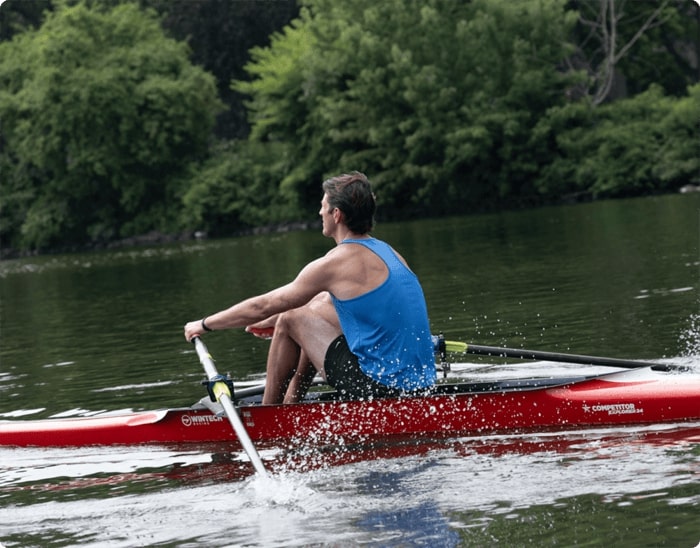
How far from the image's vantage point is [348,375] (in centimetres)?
832

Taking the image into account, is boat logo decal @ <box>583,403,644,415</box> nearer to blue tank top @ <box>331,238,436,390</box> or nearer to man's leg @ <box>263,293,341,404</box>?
blue tank top @ <box>331,238,436,390</box>

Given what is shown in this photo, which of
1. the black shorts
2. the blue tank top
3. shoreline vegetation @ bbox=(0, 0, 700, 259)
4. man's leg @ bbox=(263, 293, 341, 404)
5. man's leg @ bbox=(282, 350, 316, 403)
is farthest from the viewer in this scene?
shoreline vegetation @ bbox=(0, 0, 700, 259)

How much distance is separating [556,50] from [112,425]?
1606 inches

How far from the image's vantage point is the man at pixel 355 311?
8086 millimetres

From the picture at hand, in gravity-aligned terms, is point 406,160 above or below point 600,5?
below

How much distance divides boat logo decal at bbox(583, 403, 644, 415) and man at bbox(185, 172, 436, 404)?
1.05 meters

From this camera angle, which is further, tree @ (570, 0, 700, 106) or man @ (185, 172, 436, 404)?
tree @ (570, 0, 700, 106)

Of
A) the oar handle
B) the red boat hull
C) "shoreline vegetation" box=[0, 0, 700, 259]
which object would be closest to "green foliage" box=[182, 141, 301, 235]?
"shoreline vegetation" box=[0, 0, 700, 259]

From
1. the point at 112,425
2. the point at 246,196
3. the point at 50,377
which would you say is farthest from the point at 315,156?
the point at 112,425

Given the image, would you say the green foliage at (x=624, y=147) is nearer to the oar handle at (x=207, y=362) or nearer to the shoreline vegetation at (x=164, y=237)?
the shoreline vegetation at (x=164, y=237)

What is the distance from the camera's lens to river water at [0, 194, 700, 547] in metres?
6.40

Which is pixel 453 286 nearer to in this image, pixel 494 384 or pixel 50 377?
pixel 50 377

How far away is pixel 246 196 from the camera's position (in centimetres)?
5372

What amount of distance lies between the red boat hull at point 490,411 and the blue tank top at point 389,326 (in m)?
0.24
